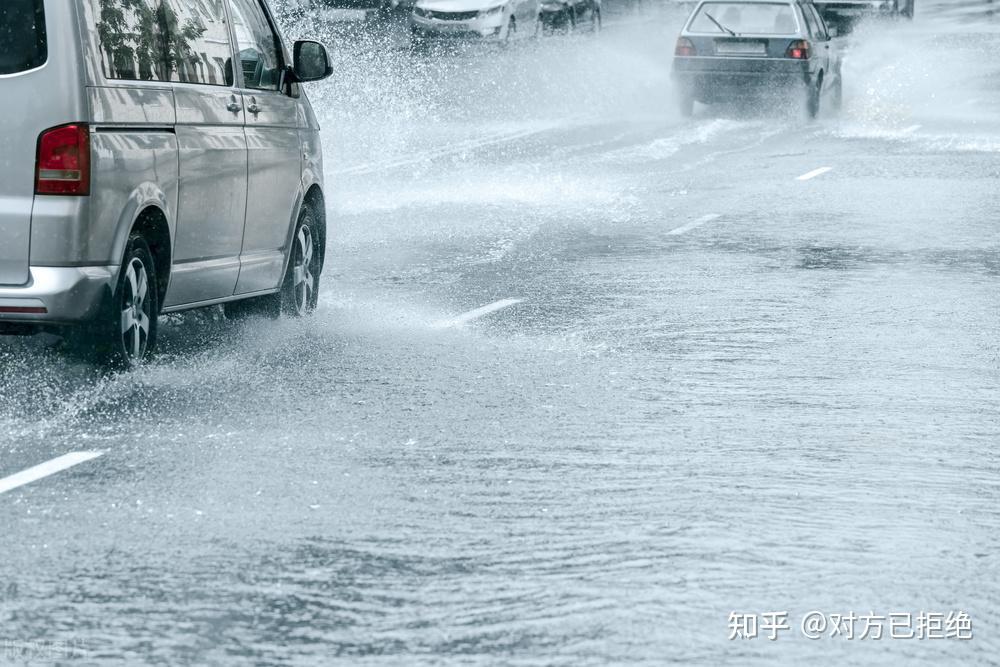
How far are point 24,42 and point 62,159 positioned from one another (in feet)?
1.51

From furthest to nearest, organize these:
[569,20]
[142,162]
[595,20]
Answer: [595,20], [569,20], [142,162]

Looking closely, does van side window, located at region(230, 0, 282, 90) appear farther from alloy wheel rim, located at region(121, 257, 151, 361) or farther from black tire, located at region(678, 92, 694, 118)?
black tire, located at region(678, 92, 694, 118)

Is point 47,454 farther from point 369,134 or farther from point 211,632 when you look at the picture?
point 369,134

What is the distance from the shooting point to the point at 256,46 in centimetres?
1028

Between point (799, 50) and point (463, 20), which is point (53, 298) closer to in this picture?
point (799, 50)

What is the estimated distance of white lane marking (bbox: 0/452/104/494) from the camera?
673 cm

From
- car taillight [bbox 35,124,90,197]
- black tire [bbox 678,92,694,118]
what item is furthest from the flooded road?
black tire [bbox 678,92,694,118]

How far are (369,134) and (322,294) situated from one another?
1503 centimetres

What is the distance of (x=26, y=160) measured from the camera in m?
7.98

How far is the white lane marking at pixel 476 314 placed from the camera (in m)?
10.7

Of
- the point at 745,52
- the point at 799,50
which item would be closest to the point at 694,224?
the point at 745,52

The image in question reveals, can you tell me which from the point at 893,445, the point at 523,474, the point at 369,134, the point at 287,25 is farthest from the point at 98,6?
the point at 287,25

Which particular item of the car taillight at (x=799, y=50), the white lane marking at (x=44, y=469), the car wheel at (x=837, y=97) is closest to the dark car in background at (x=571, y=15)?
the car wheel at (x=837, y=97)

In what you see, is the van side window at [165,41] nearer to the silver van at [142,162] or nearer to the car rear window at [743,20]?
the silver van at [142,162]
